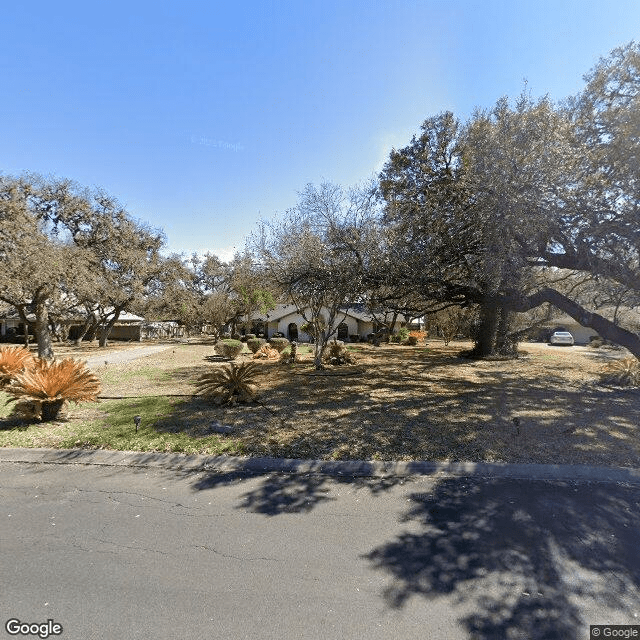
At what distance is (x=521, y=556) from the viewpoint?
3158 mm

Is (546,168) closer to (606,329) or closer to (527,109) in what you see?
(527,109)

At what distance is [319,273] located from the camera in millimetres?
10766

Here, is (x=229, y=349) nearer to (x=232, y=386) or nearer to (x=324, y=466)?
(x=232, y=386)

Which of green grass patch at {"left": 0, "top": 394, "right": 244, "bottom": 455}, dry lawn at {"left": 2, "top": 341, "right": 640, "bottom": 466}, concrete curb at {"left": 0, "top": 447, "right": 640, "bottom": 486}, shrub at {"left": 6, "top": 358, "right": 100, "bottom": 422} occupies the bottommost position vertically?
concrete curb at {"left": 0, "top": 447, "right": 640, "bottom": 486}

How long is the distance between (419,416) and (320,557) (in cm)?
476

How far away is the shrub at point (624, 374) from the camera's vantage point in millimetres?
10789

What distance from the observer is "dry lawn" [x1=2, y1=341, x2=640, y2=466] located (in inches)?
220

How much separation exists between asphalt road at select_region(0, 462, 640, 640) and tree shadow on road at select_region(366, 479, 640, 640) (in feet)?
0.05

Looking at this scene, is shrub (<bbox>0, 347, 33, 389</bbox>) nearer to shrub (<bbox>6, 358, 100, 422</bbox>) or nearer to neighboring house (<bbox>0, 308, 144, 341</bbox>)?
shrub (<bbox>6, 358, 100, 422</bbox>)

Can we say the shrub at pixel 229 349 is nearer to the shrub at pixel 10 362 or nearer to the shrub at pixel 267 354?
the shrub at pixel 267 354

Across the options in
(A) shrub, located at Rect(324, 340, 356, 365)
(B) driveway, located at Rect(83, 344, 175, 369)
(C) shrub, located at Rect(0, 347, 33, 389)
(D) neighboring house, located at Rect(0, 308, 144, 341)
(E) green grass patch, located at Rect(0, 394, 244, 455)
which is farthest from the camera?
(D) neighboring house, located at Rect(0, 308, 144, 341)

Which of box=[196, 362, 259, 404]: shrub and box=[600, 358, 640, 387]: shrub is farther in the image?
box=[600, 358, 640, 387]: shrub

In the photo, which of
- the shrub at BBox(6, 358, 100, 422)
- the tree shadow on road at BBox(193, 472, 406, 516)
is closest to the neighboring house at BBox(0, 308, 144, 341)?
the shrub at BBox(6, 358, 100, 422)

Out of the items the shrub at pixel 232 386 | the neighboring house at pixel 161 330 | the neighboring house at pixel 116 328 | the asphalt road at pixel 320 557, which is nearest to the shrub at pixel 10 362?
the shrub at pixel 232 386
